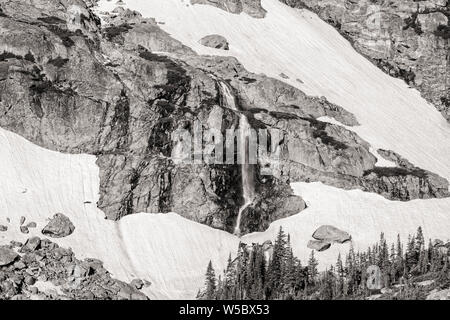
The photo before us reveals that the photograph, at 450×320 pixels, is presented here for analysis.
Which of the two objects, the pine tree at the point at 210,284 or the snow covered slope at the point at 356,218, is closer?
the pine tree at the point at 210,284

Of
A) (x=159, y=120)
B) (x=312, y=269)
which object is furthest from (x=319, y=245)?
(x=159, y=120)

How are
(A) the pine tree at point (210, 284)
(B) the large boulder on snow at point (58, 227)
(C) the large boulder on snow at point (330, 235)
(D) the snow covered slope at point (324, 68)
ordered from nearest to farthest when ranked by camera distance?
(A) the pine tree at point (210, 284) < (B) the large boulder on snow at point (58, 227) < (C) the large boulder on snow at point (330, 235) < (D) the snow covered slope at point (324, 68)

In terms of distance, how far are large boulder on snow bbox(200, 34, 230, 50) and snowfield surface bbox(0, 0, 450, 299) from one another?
1.94 metres

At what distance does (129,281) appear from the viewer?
111 metres

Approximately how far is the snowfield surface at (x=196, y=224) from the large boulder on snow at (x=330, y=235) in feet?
4.10

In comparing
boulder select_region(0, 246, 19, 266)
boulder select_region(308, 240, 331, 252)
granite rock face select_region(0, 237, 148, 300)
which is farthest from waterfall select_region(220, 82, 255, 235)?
boulder select_region(0, 246, 19, 266)

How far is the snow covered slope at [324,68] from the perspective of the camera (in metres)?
163

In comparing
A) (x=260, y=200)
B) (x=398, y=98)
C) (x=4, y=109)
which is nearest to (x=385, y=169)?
(x=260, y=200)

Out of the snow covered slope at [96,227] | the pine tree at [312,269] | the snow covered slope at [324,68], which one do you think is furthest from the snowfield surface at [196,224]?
the pine tree at [312,269]

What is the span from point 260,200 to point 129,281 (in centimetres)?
2898

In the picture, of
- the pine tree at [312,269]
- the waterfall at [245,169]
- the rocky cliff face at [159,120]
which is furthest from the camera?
the waterfall at [245,169]

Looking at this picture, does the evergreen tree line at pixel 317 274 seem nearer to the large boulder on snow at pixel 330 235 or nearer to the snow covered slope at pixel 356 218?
the large boulder on snow at pixel 330 235

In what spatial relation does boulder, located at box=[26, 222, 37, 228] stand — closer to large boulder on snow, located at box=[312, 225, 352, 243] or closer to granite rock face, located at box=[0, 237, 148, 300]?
granite rock face, located at box=[0, 237, 148, 300]
